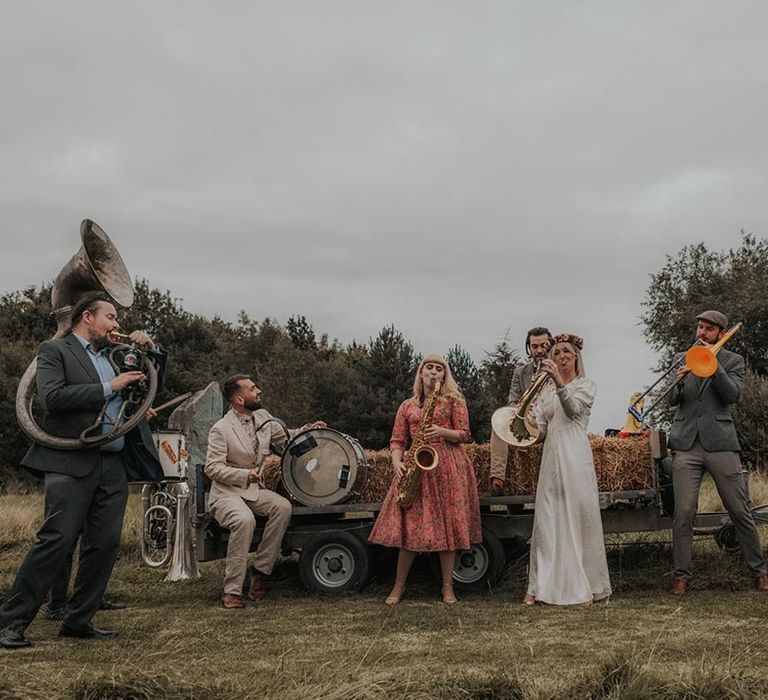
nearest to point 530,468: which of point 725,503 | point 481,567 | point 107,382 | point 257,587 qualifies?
point 481,567

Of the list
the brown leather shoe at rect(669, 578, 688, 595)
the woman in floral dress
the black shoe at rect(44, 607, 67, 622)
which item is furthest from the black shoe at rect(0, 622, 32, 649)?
the brown leather shoe at rect(669, 578, 688, 595)

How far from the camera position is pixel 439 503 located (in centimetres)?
762

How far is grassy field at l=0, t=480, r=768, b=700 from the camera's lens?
13.1 feet

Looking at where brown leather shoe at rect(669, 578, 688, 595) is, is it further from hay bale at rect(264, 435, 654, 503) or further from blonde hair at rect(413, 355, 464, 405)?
blonde hair at rect(413, 355, 464, 405)

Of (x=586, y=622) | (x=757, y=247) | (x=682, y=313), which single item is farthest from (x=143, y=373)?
(x=757, y=247)

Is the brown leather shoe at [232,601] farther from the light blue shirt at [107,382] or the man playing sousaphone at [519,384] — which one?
the man playing sousaphone at [519,384]

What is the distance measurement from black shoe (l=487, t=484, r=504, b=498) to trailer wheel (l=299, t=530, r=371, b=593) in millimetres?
1137

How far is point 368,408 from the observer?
33.4 meters

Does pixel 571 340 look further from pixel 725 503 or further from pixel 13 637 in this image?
pixel 13 637

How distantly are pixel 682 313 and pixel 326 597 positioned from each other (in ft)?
90.6

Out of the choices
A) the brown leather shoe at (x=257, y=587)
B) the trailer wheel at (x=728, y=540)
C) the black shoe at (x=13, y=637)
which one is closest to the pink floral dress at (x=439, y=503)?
the brown leather shoe at (x=257, y=587)

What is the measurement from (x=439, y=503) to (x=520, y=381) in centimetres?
158

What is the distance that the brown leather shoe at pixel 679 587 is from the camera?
747 centimetres

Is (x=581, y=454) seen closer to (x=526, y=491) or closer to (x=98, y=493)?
(x=526, y=491)
